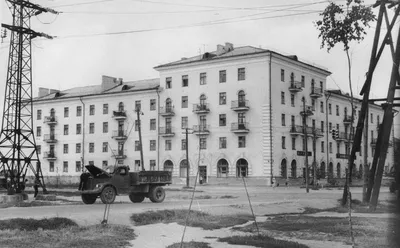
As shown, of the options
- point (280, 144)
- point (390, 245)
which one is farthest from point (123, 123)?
point (390, 245)

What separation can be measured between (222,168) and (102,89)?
2387 centimetres

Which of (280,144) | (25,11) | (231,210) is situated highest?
(25,11)

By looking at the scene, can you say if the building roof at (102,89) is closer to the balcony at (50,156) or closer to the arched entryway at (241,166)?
the balcony at (50,156)

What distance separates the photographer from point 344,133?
228ft

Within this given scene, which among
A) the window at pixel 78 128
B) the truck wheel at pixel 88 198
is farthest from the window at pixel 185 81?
the truck wheel at pixel 88 198

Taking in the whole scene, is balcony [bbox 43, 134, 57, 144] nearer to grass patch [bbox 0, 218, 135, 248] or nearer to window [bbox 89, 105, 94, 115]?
window [bbox 89, 105, 94, 115]

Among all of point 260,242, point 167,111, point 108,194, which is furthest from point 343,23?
point 167,111

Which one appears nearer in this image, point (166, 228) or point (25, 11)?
point (166, 228)

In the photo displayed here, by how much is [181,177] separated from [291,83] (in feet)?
56.6

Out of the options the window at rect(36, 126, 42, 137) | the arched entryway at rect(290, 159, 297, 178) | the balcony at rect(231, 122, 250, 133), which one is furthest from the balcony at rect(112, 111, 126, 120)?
the arched entryway at rect(290, 159, 297, 178)

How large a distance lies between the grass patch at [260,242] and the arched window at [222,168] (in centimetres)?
4784

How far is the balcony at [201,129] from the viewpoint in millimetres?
61188

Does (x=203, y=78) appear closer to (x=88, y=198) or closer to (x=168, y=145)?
(x=168, y=145)

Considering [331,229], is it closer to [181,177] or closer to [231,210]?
[231,210]
